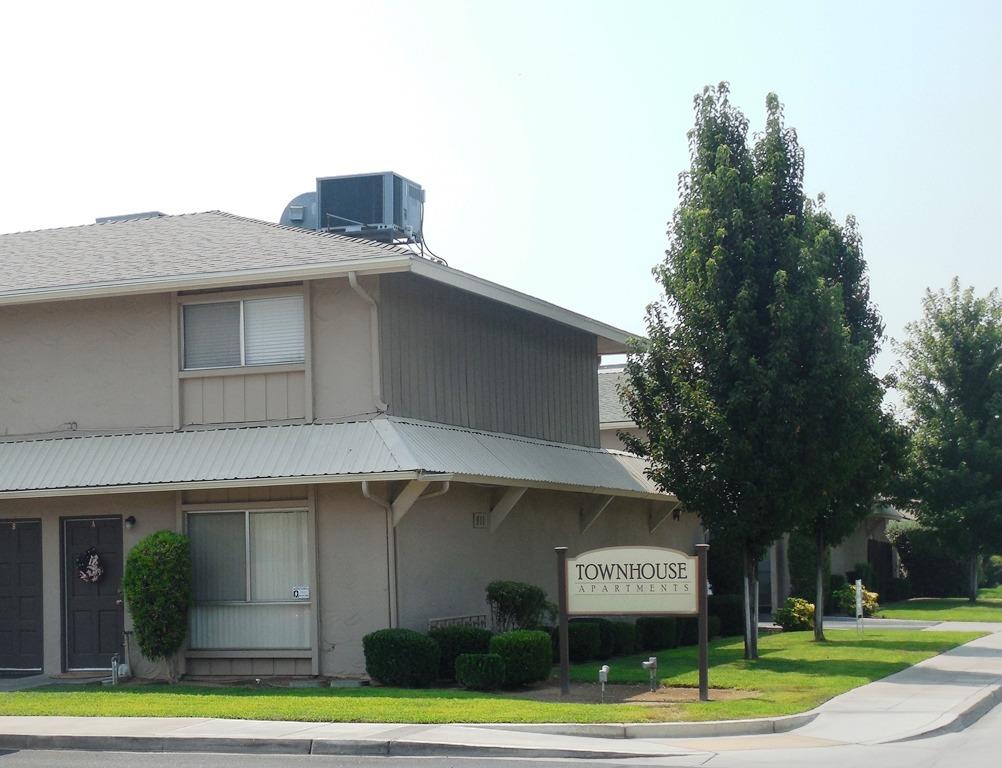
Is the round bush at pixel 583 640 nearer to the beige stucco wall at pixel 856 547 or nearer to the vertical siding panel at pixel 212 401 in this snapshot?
the vertical siding panel at pixel 212 401

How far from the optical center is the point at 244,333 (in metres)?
19.6

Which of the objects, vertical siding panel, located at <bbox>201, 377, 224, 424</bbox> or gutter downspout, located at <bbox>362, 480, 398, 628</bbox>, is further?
vertical siding panel, located at <bbox>201, 377, 224, 424</bbox>

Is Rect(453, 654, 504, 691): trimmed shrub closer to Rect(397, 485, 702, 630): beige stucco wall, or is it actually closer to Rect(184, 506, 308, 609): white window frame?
Rect(397, 485, 702, 630): beige stucco wall

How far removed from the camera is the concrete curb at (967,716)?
13708 mm

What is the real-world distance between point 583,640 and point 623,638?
1693 millimetres

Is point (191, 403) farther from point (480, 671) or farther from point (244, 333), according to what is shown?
point (480, 671)

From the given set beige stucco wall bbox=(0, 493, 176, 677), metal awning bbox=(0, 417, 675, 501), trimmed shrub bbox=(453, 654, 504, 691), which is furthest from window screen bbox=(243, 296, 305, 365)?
trimmed shrub bbox=(453, 654, 504, 691)

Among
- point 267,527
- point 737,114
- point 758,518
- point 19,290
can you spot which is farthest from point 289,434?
point 737,114

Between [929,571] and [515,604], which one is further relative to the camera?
[929,571]

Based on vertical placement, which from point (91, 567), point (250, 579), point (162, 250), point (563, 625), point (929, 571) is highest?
point (162, 250)

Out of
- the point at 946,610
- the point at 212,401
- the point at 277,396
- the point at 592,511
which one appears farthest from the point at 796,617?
the point at 212,401

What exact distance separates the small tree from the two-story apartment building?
617 millimetres

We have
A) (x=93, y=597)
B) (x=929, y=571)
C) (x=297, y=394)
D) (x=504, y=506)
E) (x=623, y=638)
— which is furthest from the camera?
(x=929, y=571)

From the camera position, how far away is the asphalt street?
1194 centimetres
